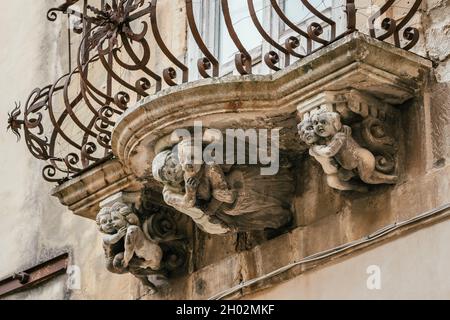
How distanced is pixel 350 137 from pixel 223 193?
0.74m

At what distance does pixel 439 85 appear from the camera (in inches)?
342

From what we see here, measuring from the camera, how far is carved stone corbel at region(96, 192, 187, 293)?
379 inches

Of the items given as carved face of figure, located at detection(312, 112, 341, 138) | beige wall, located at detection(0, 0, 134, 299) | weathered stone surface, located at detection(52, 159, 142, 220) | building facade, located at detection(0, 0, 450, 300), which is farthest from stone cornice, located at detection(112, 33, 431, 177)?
beige wall, located at detection(0, 0, 134, 299)

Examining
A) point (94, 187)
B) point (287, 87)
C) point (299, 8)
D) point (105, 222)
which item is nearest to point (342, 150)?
point (287, 87)

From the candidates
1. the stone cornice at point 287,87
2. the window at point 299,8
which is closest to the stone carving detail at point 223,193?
the stone cornice at point 287,87

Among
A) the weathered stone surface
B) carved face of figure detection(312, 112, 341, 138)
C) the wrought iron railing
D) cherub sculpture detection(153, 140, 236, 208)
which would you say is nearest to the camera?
carved face of figure detection(312, 112, 341, 138)

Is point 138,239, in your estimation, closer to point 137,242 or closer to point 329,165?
point 137,242

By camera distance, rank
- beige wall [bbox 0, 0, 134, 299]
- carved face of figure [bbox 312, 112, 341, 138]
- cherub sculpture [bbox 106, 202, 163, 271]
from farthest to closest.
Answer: beige wall [bbox 0, 0, 134, 299] → cherub sculpture [bbox 106, 202, 163, 271] → carved face of figure [bbox 312, 112, 341, 138]

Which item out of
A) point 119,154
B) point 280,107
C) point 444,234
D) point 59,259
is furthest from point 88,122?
point 444,234

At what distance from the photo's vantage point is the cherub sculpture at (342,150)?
859cm

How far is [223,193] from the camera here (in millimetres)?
9055

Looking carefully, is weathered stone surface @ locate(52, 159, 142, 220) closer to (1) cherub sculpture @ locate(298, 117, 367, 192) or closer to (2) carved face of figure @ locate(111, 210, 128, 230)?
(2) carved face of figure @ locate(111, 210, 128, 230)

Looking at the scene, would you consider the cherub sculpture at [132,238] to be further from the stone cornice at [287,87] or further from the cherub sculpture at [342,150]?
the cherub sculpture at [342,150]
